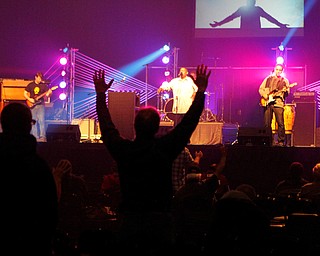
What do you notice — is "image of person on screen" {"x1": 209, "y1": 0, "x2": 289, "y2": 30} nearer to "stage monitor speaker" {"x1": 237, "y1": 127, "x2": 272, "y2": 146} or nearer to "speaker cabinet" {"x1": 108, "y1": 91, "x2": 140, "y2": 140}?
"speaker cabinet" {"x1": 108, "y1": 91, "x2": 140, "y2": 140}

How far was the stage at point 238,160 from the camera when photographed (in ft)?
39.5

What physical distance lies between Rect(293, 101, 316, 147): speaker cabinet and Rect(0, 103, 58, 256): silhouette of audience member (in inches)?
474

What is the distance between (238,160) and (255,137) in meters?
0.79

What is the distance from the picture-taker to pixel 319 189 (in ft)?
26.6

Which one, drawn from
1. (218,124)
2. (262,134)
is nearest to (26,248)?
(262,134)

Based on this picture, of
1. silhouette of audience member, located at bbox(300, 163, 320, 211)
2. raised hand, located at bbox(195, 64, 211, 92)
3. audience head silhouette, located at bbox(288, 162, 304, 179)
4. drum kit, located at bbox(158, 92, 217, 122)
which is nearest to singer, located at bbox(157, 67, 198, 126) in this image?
drum kit, located at bbox(158, 92, 217, 122)

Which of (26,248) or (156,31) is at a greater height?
(156,31)

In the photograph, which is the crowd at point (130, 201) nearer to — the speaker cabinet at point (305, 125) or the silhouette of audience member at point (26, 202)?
the silhouette of audience member at point (26, 202)

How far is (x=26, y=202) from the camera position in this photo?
3992 millimetres

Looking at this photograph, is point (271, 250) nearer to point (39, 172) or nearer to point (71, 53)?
point (39, 172)

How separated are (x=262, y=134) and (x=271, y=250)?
8356 mm

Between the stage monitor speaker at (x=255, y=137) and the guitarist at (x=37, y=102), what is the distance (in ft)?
16.1

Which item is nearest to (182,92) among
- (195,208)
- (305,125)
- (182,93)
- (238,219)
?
(182,93)

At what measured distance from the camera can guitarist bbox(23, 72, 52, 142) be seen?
15.8m
